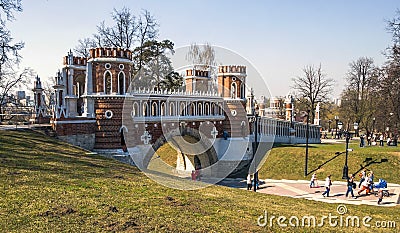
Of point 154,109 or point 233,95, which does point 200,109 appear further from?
point 154,109

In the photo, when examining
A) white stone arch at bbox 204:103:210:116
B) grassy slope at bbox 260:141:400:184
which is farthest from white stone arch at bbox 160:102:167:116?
grassy slope at bbox 260:141:400:184

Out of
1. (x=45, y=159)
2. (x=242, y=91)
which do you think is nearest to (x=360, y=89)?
(x=242, y=91)

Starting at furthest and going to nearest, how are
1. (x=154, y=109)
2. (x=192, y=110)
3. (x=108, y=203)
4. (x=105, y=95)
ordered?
(x=192, y=110) < (x=154, y=109) < (x=105, y=95) < (x=108, y=203)

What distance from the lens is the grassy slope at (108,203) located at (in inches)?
302

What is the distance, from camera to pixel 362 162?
995 inches

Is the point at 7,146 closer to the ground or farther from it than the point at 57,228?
farther from it

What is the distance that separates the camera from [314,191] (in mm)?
21422

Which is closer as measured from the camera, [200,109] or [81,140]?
[81,140]

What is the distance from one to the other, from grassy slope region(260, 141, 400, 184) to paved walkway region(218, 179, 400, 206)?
1276 millimetres

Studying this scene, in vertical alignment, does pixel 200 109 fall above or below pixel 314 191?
above

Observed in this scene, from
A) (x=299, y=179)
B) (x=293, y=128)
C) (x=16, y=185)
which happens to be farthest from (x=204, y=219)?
(x=293, y=128)

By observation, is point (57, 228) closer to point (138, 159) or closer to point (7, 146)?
point (7, 146)

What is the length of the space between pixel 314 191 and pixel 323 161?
19.9 feet

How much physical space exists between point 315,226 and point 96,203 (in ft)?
18.3
